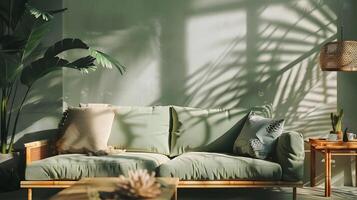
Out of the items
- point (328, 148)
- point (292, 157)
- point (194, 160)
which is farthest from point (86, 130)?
point (328, 148)

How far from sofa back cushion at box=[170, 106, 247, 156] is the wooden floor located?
1.42ft

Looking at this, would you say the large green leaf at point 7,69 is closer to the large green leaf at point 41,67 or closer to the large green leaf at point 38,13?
the large green leaf at point 41,67

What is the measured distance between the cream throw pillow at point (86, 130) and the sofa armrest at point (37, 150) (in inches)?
4.5

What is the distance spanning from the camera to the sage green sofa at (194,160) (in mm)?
3951

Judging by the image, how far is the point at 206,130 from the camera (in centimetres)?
460

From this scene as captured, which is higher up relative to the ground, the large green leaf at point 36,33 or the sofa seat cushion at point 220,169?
the large green leaf at point 36,33

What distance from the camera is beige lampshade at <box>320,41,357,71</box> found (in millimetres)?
4328

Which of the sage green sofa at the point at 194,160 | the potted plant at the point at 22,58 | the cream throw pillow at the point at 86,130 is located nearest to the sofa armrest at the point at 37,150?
the sage green sofa at the point at 194,160

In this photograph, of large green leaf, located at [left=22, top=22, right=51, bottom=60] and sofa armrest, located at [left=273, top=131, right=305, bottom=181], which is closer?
sofa armrest, located at [left=273, top=131, right=305, bottom=181]

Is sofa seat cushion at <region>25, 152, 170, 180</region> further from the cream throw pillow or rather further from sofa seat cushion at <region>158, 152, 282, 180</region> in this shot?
the cream throw pillow

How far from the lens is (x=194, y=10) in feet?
16.5

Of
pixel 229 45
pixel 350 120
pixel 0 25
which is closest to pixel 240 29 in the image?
pixel 229 45

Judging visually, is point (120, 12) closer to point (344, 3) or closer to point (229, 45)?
point (229, 45)

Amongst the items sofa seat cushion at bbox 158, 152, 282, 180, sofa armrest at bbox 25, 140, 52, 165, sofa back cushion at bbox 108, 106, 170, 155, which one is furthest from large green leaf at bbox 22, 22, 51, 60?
sofa seat cushion at bbox 158, 152, 282, 180
